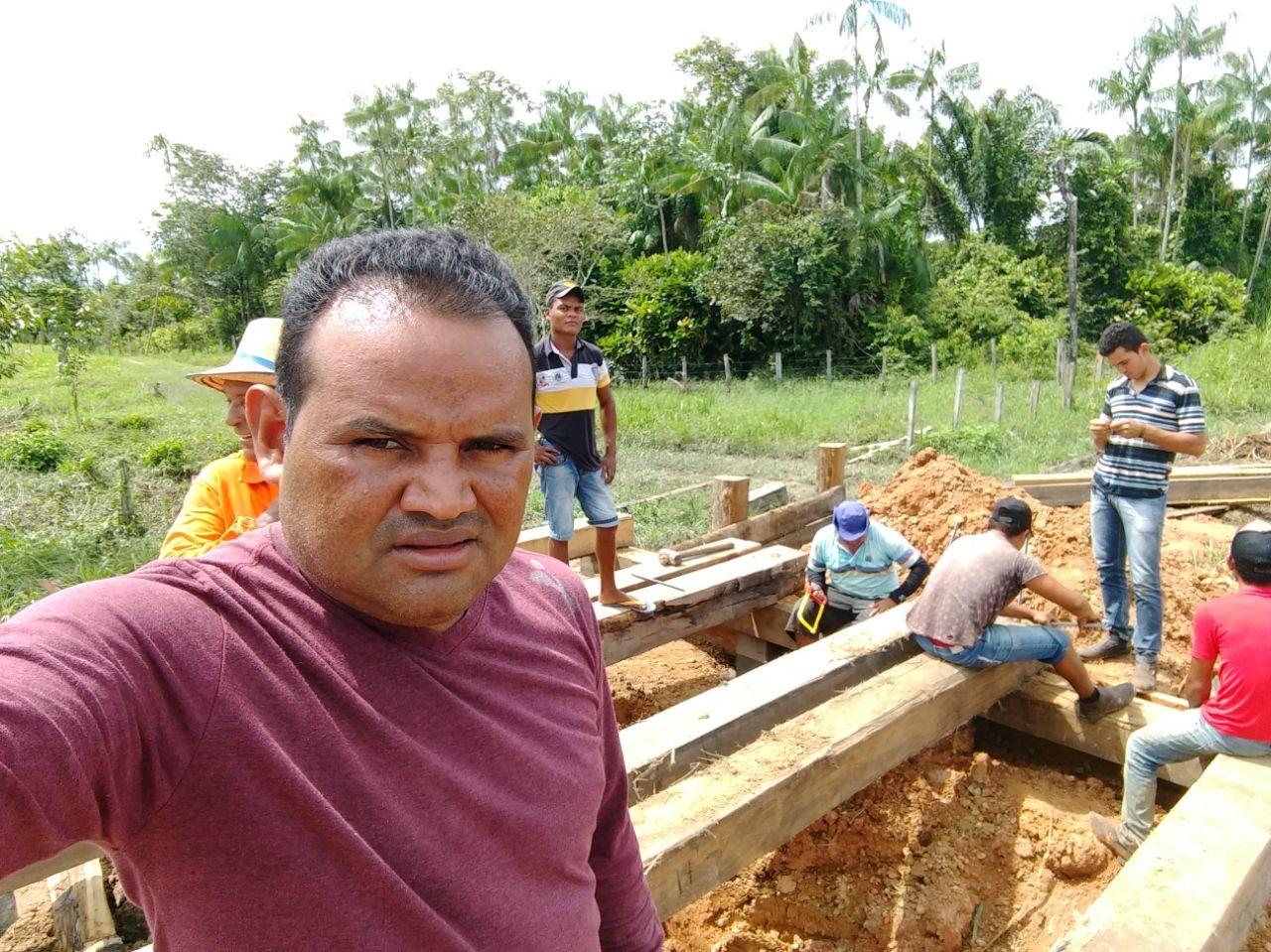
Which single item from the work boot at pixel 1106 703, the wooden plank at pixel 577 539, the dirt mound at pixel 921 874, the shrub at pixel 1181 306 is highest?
the shrub at pixel 1181 306

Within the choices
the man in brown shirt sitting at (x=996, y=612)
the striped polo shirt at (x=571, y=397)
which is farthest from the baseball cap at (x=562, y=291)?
the man in brown shirt sitting at (x=996, y=612)

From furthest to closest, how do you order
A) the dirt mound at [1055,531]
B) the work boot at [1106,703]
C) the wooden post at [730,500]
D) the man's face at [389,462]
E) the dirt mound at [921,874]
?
1. the wooden post at [730,500]
2. the dirt mound at [1055,531]
3. the work boot at [1106,703]
4. the dirt mound at [921,874]
5. the man's face at [389,462]

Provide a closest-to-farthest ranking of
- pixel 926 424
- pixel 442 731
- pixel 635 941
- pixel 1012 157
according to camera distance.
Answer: pixel 442 731 < pixel 635 941 < pixel 926 424 < pixel 1012 157

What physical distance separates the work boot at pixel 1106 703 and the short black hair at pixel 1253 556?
2.96ft

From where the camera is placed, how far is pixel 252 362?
2.41m

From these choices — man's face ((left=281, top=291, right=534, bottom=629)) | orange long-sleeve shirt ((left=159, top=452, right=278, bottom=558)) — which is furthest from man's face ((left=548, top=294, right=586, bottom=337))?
man's face ((left=281, top=291, right=534, bottom=629))

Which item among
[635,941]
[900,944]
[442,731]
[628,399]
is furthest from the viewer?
[628,399]

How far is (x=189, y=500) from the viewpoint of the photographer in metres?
2.40

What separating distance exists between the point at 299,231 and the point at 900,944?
111 feet

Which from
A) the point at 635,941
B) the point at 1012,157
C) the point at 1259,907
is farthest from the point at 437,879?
the point at 1012,157

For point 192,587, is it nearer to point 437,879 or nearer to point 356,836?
point 356,836

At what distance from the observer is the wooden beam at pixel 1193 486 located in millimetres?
7082

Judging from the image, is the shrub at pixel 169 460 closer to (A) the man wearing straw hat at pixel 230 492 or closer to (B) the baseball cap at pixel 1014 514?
(A) the man wearing straw hat at pixel 230 492

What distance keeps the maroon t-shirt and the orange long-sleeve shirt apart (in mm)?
1597
